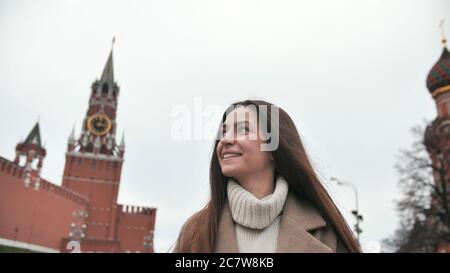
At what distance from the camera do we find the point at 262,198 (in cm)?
198

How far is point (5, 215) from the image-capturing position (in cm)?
2511

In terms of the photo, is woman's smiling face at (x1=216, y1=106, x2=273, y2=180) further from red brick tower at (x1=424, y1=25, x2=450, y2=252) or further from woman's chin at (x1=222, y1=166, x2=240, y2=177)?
red brick tower at (x1=424, y1=25, x2=450, y2=252)

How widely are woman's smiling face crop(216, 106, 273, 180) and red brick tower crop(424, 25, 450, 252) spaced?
1741 cm

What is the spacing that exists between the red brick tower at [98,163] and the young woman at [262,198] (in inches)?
1616

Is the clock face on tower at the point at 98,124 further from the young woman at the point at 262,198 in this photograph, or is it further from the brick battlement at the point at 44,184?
the young woman at the point at 262,198

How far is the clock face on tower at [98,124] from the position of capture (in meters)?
48.6

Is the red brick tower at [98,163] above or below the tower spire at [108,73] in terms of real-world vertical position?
below

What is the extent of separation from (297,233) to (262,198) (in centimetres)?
32

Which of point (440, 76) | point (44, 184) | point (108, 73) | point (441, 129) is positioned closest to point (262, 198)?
point (441, 129)

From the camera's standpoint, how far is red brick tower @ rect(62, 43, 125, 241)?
41719 mm

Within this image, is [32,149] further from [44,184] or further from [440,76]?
[440,76]

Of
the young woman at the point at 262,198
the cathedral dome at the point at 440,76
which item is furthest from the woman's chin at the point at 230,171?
the cathedral dome at the point at 440,76

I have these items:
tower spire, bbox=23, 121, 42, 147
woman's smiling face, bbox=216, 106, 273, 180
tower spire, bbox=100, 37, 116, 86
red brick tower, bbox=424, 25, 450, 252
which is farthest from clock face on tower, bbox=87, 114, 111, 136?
woman's smiling face, bbox=216, 106, 273, 180
